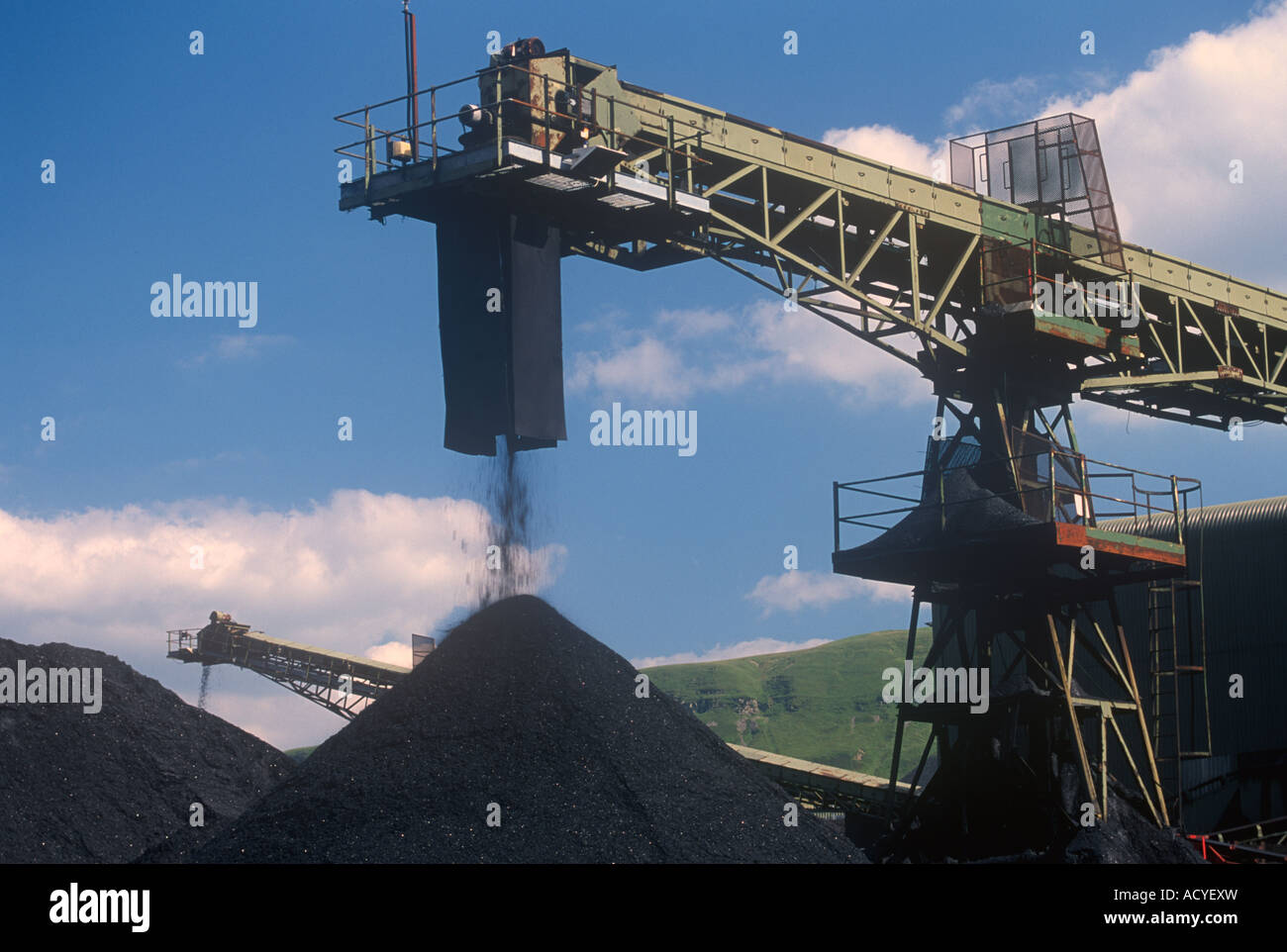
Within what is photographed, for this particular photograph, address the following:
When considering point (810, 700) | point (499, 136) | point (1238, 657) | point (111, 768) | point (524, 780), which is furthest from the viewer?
point (810, 700)

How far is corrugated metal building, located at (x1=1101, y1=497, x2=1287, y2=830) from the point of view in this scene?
92.8 feet

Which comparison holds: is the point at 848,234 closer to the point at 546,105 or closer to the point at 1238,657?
the point at 546,105

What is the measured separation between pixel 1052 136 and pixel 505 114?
11463 millimetres

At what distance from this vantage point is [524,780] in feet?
45.7

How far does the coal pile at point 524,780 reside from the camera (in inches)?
522

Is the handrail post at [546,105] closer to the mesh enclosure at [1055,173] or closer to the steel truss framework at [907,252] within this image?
the steel truss framework at [907,252]

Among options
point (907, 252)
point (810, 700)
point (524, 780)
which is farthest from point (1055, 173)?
point (810, 700)

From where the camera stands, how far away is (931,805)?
21.8 meters

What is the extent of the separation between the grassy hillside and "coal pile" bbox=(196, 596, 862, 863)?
3540 inches

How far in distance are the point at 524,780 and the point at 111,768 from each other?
748 centimetres

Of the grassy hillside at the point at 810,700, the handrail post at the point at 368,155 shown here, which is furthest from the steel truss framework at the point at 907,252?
the grassy hillside at the point at 810,700

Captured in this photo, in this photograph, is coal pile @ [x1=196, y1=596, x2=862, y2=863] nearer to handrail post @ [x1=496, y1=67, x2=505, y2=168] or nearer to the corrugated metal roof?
handrail post @ [x1=496, y1=67, x2=505, y2=168]
